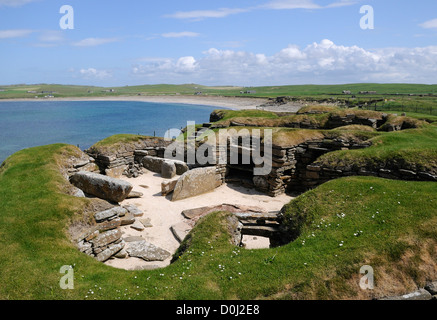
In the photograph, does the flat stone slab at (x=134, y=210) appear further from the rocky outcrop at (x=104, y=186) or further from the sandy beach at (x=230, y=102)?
the sandy beach at (x=230, y=102)

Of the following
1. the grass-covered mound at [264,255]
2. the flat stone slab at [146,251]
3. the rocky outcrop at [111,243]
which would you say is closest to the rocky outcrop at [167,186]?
the rocky outcrop at [111,243]

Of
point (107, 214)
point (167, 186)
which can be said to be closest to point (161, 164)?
point (167, 186)

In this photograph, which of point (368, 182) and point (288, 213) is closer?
point (288, 213)

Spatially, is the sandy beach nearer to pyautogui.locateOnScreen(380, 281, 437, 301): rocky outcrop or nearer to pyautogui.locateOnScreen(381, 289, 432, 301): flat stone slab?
pyautogui.locateOnScreen(380, 281, 437, 301): rocky outcrop

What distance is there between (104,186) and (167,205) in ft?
11.6

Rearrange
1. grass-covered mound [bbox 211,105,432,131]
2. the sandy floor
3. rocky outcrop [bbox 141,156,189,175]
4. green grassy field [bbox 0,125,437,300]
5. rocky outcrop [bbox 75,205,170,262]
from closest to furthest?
green grassy field [bbox 0,125,437,300] → rocky outcrop [bbox 75,205,170,262] → the sandy floor → rocky outcrop [bbox 141,156,189,175] → grass-covered mound [bbox 211,105,432,131]

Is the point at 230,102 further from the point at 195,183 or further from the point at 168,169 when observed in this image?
the point at 195,183

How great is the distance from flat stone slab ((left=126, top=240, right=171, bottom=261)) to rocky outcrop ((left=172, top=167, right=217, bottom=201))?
5075 mm

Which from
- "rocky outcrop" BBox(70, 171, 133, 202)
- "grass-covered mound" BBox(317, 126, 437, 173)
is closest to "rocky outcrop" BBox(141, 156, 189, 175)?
"rocky outcrop" BBox(70, 171, 133, 202)

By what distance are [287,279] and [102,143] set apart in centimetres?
1825

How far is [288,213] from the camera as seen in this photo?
428 inches

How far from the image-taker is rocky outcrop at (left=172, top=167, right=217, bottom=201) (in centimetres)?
1698

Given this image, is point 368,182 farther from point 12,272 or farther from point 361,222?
point 12,272
